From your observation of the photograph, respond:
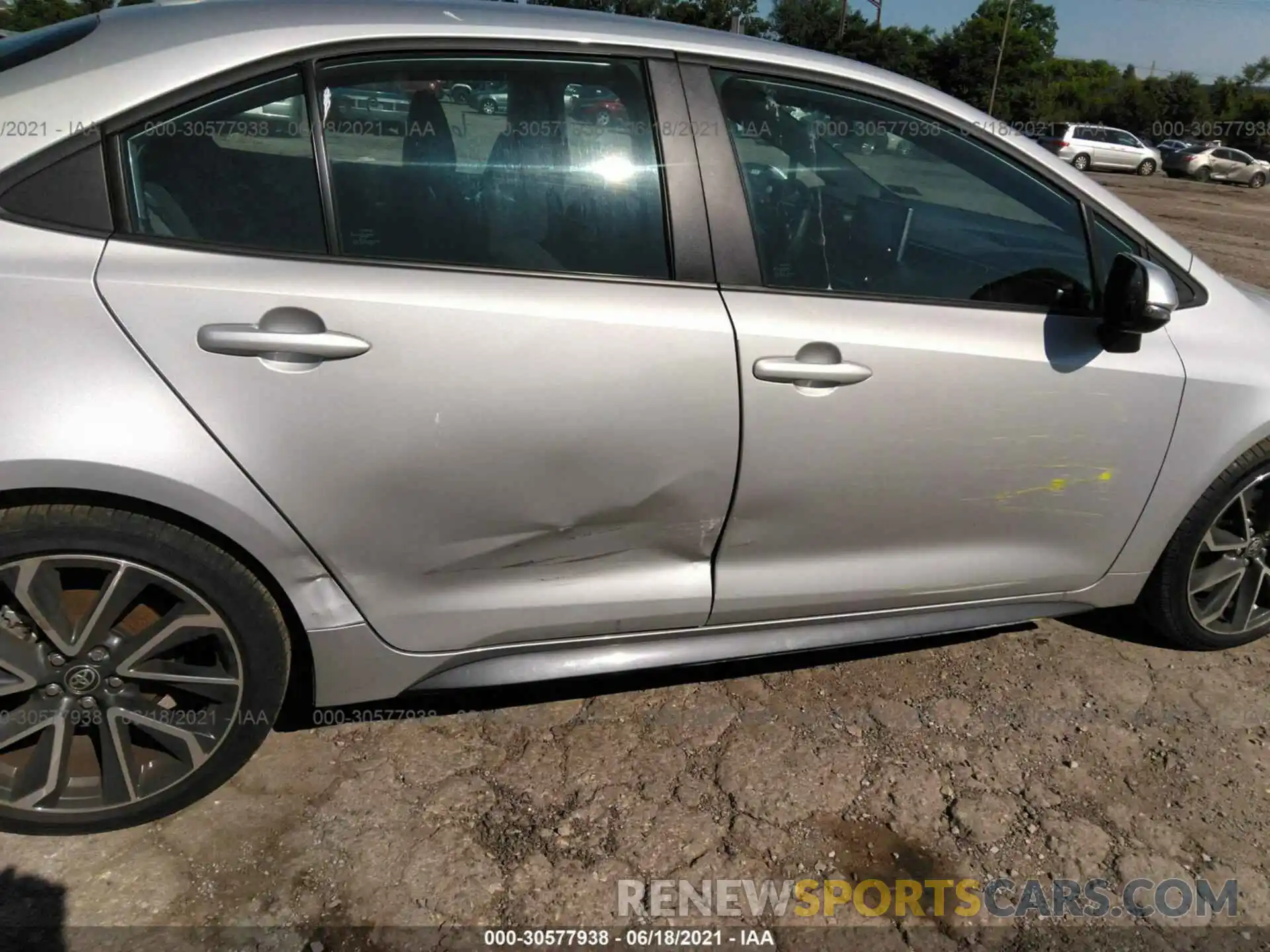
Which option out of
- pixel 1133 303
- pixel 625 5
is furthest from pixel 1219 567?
pixel 625 5

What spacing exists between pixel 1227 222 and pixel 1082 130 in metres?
14.1

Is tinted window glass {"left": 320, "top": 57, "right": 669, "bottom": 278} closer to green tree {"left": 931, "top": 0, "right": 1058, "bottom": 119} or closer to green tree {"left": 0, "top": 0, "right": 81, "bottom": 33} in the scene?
green tree {"left": 0, "top": 0, "right": 81, "bottom": 33}

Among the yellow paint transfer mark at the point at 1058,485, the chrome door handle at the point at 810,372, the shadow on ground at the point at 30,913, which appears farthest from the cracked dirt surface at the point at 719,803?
the chrome door handle at the point at 810,372

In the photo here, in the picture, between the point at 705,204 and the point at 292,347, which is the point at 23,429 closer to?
the point at 292,347

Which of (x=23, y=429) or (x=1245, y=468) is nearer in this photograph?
(x=23, y=429)

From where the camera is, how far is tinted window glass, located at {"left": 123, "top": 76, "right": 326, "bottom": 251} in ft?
6.14

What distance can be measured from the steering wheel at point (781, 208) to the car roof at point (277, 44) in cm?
26

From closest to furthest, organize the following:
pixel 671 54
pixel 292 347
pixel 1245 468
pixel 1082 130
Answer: pixel 292 347, pixel 671 54, pixel 1245 468, pixel 1082 130

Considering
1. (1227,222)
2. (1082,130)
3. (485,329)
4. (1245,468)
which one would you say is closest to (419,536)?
(485,329)

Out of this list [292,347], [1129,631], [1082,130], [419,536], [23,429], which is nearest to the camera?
[23,429]

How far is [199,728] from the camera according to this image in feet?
6.85

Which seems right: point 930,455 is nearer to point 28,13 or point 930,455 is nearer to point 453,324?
point 453,324

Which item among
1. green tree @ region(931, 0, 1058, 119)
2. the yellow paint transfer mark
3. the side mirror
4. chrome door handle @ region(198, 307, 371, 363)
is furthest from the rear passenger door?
green tree @ region(931, 0, 1058, 119)

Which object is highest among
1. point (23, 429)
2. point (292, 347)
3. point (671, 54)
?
point (671, 54)
